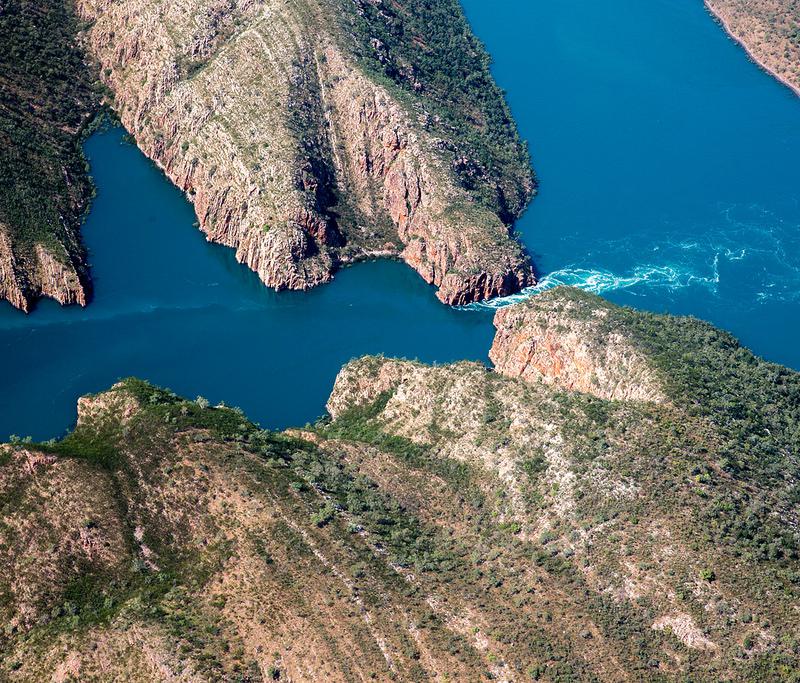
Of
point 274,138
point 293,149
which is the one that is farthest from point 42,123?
point 293,149

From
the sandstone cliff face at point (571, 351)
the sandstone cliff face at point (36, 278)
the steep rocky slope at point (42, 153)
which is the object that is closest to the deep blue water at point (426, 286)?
the sandstone cliff face at point (36, 278)

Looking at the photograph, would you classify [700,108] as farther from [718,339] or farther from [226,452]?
[226,452]

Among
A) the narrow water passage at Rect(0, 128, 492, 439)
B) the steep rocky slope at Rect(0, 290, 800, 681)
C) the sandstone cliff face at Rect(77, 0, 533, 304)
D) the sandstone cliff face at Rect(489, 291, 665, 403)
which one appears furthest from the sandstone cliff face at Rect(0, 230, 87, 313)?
the sandstone cliff face at Rect(489, 291, 665, 403)

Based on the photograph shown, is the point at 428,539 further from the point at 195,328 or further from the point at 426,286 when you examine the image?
the point at 426,286

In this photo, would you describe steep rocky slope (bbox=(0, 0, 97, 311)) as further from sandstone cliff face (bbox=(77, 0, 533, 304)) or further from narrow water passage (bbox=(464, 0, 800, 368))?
narrow water passage (bbox=(464, 0, 800, 368))

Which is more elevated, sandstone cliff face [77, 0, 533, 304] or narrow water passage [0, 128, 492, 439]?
sandstone cliff face [77, 0, 533, 304]

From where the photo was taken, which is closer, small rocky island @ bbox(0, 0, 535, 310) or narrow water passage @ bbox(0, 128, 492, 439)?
narrow water passage @ bbox(0, 128, 492, 439)
